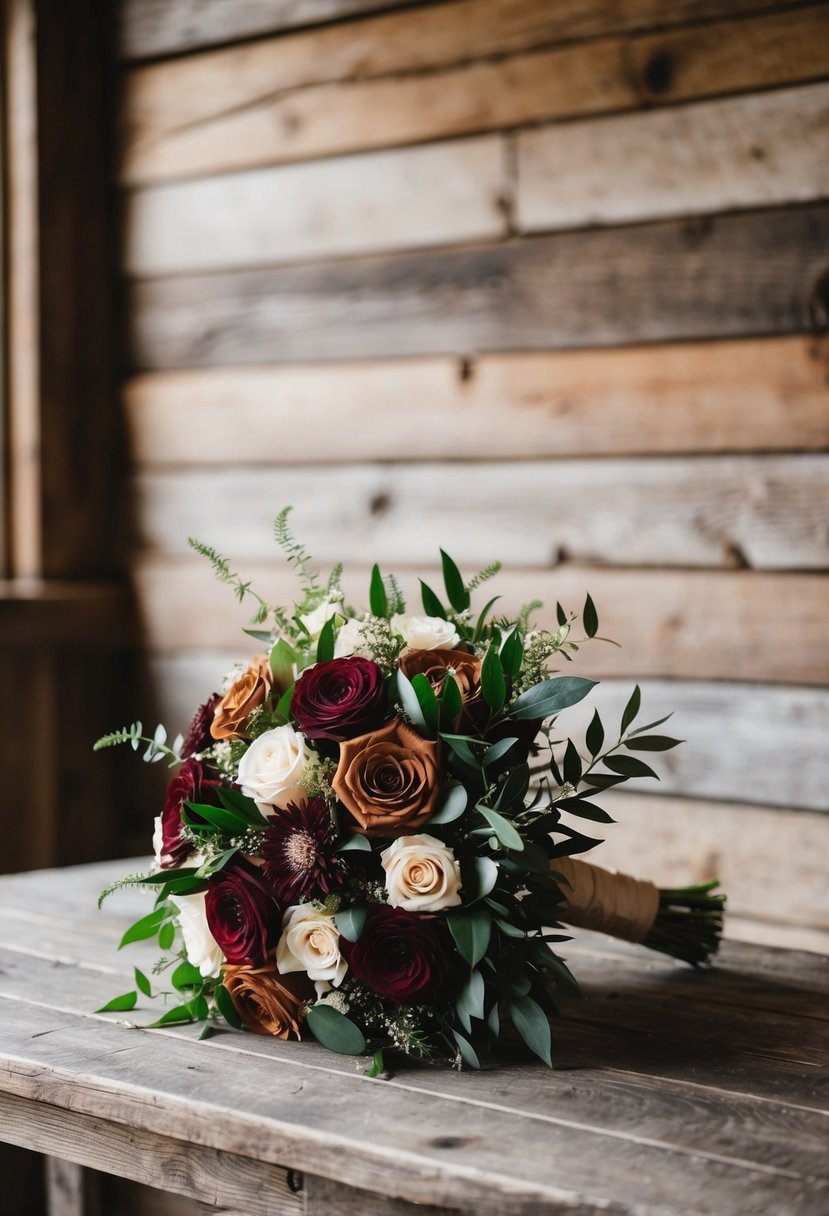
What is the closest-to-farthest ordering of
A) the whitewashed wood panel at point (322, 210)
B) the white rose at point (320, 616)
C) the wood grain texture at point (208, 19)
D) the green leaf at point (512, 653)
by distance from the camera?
the green leaf at point (512, 653) → the white rose at point (320, 616) → the whitewashed wood panel at point (322, 210) → the wood grain texture at point (208, 19)

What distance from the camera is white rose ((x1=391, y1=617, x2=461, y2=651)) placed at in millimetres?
1172

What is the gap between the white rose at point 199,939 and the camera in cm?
114

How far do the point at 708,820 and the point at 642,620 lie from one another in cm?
33

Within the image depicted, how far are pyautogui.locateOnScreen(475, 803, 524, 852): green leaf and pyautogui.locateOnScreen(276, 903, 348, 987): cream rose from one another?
16 centimetres

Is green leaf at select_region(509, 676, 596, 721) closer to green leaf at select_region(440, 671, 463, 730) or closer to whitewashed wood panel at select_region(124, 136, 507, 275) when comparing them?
green leaf at select_region(440, 671, 463, 730)

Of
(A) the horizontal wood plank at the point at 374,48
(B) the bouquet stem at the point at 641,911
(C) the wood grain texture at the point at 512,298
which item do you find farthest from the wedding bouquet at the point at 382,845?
(A) the horizontal wood plank at the point at 374,48

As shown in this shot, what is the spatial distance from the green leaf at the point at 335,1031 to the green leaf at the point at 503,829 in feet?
0.69

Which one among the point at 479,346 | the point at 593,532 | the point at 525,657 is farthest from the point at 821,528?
the point at 525,657

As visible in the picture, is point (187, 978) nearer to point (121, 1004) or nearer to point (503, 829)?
point (121, 1004)

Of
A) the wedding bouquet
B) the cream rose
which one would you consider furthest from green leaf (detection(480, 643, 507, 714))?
the cream rose

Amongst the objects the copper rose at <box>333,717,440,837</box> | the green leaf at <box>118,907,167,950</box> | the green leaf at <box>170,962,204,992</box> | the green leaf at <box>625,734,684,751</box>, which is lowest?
the green leaf at <box>170,962,204,992</box>

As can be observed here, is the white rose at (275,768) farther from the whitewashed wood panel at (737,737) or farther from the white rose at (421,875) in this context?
the whitewashed wood panel at (737,737)

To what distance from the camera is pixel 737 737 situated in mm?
1951

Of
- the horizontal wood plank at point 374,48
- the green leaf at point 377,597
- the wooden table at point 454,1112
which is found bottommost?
the wooden table at point 454,1112
